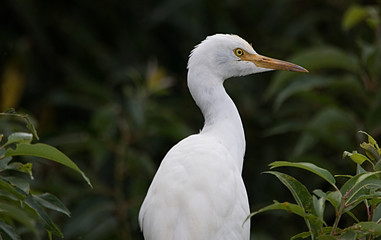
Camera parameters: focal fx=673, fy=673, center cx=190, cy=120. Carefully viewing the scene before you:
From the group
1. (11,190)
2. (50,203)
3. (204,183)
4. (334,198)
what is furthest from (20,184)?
(334,198)

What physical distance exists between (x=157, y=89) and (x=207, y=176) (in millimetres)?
1908

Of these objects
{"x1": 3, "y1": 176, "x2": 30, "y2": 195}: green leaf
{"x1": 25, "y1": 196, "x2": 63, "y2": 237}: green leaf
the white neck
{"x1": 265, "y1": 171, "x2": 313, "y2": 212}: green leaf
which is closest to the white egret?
the white neck

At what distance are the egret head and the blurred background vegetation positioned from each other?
48cm

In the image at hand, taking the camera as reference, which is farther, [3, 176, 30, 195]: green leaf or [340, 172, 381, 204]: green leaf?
[3, 176, 30, 195]: green leaf

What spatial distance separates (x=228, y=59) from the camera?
325cm

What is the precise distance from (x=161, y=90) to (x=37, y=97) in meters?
1.56

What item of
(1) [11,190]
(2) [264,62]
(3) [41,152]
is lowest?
(1) [11,190]

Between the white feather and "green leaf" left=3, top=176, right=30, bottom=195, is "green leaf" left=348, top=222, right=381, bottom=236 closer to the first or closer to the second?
the white feather

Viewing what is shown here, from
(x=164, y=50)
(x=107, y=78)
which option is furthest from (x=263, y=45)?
(x=107, y=78)

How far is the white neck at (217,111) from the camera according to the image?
3049mm

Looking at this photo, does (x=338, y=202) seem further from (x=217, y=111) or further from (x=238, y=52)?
(x=238, y=52)

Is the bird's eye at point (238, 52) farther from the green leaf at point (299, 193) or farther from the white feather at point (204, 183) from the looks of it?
the green leaf at point (299, 193)

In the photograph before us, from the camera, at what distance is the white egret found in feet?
8.47

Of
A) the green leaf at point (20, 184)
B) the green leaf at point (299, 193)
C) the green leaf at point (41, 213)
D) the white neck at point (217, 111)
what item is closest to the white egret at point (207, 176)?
A: the white neck at point (217, 111)
